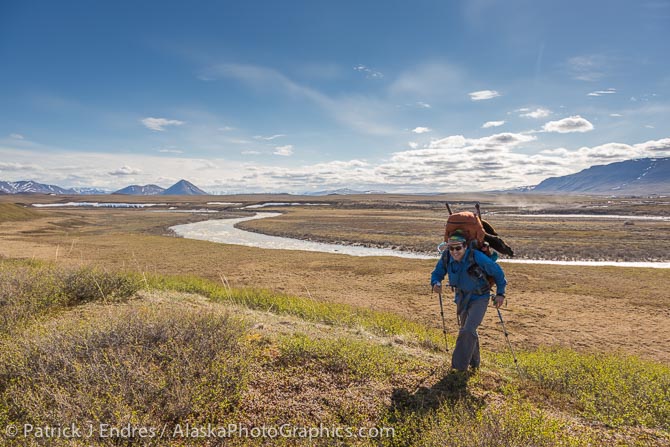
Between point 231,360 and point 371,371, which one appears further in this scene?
point 371,371

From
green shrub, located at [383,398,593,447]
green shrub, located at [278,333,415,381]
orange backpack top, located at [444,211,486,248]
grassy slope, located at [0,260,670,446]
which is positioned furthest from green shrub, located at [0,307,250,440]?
orange backpack top, located at [444,211,486,248]

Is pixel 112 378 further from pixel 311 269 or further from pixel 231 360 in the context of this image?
pixel 311 269

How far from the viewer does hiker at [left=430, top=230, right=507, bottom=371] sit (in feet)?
15.9

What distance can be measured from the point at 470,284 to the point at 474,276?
15 centimetres

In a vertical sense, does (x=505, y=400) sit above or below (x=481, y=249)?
below

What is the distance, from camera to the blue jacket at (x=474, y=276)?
4832 mm

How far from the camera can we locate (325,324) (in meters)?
8.42

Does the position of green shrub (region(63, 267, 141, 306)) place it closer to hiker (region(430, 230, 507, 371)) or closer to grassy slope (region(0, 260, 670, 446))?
grassy slope (region(0, 260, 670, 446))

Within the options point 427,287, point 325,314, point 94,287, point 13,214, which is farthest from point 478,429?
point 13,214

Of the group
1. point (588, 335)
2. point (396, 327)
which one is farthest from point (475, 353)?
point (588, 335)

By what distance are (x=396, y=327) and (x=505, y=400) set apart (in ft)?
14.0

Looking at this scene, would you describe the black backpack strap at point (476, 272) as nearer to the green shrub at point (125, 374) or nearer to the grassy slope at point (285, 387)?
the grassy slope at point (285, 387)

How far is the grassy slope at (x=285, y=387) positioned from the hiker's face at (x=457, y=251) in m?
1.82

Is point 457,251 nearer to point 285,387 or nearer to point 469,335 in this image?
point 469,335
